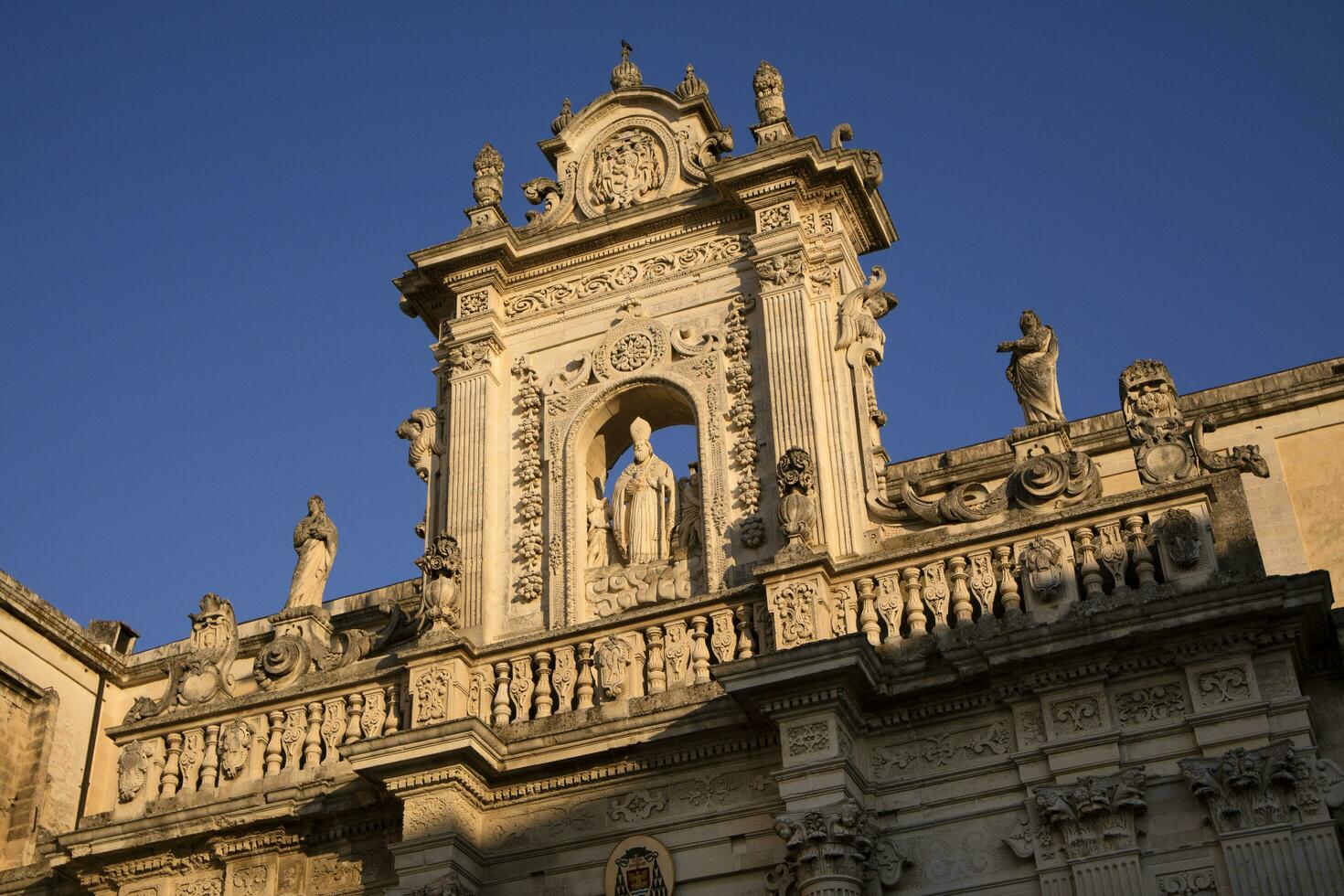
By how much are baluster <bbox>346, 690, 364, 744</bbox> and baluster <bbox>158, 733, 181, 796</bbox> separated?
66.0 inches

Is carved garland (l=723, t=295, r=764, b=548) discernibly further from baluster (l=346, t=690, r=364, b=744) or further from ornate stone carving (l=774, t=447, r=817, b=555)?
baluster (l=346, t=690, r=364, b=744)

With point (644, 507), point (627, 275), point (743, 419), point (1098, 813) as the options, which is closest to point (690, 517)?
point (644, 507)

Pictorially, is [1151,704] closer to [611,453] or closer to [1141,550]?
[1141,550]

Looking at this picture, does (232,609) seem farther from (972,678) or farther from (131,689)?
(972,678)

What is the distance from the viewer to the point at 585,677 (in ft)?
47.2

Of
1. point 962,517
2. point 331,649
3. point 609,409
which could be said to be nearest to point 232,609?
point 331,649

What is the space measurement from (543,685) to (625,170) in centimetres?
569

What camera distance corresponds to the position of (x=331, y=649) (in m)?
16.1

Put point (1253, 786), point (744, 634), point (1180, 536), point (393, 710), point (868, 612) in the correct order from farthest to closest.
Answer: point (393, 710) → point (744, 634) → point (868, 612) → point (1180, 536) → point (1253, 786)

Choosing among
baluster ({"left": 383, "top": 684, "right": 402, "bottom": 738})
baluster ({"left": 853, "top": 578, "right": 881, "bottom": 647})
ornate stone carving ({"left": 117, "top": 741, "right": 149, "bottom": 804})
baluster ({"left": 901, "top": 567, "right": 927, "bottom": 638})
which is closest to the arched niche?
baluster ({"left": 853, "top": 578, "right": 881, "bottom": 647})

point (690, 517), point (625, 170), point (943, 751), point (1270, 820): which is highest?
point (625, 170)

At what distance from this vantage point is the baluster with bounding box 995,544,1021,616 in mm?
13391

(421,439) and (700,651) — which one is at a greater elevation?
(421,439)

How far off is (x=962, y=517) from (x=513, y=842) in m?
4.44
